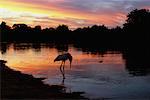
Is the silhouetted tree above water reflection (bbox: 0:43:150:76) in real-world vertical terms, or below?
above

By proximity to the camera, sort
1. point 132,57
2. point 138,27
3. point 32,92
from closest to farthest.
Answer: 1. point 32,92
2. point 132,57
3. point 138,27

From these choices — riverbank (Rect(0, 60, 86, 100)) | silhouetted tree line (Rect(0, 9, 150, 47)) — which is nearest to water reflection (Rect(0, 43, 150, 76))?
riverbank (Rect(0, 60, 86, 100))

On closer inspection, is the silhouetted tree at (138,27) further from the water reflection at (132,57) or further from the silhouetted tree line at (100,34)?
the water reflection at (132,57)

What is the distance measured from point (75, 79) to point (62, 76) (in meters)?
1.94

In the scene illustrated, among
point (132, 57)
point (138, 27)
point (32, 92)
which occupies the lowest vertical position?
point (132, 57)

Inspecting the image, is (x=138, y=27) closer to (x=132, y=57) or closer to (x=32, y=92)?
(x=132, y=57)

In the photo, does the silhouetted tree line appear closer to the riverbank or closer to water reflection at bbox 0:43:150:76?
water reflection at bbox 0:43:150:76

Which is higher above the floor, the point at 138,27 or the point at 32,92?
the point at 138,27

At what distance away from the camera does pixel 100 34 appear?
163000 millimetres

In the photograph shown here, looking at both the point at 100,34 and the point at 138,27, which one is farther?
the point at 100,34

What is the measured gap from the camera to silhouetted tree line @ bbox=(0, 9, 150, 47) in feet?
378

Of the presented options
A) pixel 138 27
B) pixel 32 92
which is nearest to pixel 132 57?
pixel 32 92

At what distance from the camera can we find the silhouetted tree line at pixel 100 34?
115094 mm

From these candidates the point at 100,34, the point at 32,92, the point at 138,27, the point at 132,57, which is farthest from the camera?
the point at 100,34
